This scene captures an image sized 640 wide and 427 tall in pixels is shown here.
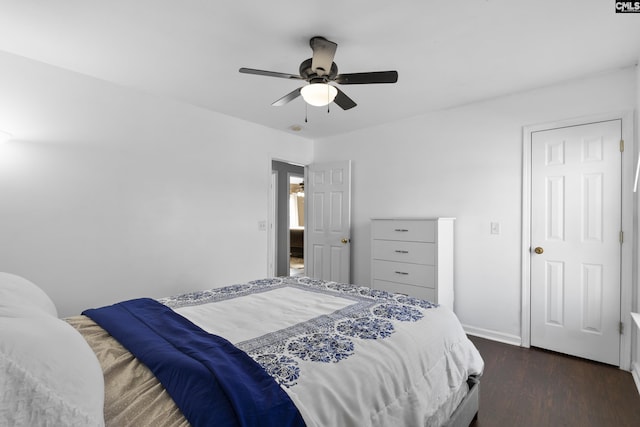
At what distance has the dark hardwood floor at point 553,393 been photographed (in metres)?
1.88

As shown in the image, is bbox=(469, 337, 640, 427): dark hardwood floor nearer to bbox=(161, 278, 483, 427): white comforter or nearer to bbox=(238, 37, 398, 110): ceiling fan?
bbox=(161, 278, 483, 427): white comforter

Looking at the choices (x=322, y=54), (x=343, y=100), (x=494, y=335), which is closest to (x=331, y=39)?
(x=322, y=54)

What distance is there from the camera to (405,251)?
10.8 ft

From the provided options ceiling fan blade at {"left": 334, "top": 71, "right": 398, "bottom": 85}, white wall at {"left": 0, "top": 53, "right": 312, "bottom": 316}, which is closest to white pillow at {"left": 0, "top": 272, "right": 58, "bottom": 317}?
white wall at {"left": 0, "top": 53, "right": 312, "bottom": 316}

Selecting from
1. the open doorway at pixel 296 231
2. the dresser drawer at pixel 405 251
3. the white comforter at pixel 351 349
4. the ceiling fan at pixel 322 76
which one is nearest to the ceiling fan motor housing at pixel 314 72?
the ceiling fan at pixel 322 76

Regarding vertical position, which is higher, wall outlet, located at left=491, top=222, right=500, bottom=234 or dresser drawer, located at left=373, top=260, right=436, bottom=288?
wall outlet, located at left=491, top=222, right=500, bottom=234

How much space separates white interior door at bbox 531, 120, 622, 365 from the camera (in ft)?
8.38

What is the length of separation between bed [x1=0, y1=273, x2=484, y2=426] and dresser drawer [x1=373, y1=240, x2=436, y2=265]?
122 centimetres

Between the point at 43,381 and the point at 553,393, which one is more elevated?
the point at 43,381

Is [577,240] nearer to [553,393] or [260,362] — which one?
[553,393]

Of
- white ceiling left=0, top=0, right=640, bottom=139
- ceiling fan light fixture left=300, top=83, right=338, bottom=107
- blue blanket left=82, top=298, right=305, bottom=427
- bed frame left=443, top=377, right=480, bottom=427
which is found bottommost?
bed frame left=443, top=377, right=480, bottom=427

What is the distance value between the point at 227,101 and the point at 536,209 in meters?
3.24

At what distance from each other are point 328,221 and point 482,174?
205 cm

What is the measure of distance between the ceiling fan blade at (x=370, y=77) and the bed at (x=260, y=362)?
1387 millimetres
